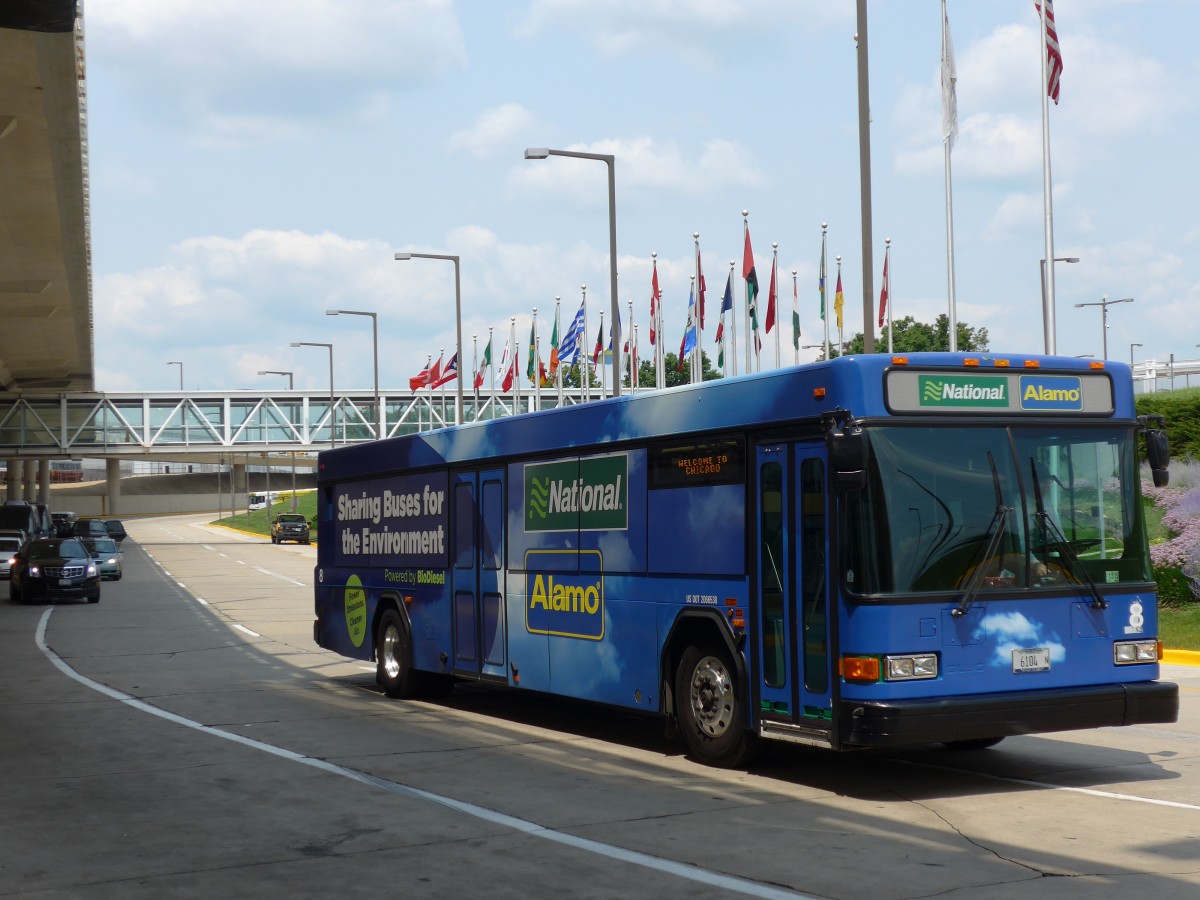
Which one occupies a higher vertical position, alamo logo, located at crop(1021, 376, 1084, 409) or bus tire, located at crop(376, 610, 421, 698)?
alamo logo, located at crop(1021, 376, 1084, 409)

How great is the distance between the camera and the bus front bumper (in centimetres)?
927

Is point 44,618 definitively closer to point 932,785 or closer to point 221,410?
point 932,785

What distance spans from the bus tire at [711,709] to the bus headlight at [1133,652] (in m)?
2.61

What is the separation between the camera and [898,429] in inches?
383

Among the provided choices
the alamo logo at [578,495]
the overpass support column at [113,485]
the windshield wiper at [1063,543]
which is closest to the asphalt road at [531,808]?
the windshield wiper at [1063,543]

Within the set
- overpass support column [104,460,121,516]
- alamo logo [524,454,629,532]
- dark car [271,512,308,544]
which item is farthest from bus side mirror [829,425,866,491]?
overpass support column [104,460,121,516]

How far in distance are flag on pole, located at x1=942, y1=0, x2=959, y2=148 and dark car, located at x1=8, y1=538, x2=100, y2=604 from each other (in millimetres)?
23488

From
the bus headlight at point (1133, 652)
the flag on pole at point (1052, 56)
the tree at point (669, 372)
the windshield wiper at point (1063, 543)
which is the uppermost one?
the tree at point (669, 372)

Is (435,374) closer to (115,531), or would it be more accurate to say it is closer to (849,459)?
(115,531)

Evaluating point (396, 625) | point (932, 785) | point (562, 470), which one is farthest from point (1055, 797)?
point (396, 625)

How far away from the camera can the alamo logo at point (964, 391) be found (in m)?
9.87

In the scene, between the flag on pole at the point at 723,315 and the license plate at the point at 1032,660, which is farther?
the flag on pole at the point at 723,315

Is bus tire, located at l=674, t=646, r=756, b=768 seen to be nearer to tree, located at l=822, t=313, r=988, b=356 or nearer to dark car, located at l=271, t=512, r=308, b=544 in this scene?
dark car, located at l=271, t=512, r=308, b=544

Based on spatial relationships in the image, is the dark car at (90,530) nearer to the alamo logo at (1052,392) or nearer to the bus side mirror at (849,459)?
the alamo logo at (1052,392)
